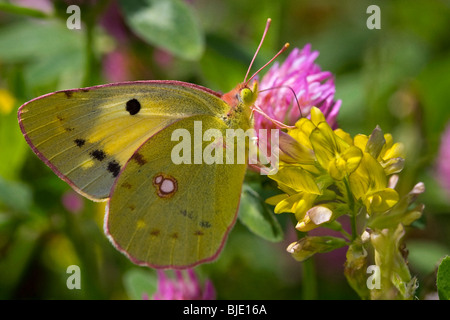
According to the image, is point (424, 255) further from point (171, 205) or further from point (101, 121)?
point (101, 121)

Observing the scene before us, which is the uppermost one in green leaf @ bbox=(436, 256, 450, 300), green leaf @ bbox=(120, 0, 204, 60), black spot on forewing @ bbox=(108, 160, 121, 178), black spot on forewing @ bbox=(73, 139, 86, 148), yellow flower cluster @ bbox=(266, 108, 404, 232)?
green leaf @ bbox=(120, 0, 204, 60)

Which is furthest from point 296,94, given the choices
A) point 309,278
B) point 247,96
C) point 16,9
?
point 16,9

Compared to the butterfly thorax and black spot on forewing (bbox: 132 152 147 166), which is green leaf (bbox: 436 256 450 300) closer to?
the butterfly thorax

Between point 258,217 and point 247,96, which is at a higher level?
point 247,96

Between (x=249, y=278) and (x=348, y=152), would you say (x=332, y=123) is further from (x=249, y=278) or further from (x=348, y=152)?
(x=249, y=278)

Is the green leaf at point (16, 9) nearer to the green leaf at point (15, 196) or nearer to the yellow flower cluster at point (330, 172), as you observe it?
the green leaf at point (15, 196)

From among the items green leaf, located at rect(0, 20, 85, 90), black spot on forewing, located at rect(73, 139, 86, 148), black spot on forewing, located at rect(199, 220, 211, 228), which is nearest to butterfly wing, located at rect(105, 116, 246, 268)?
black spot on forewing, located at rect(199, 220, 211, 228)

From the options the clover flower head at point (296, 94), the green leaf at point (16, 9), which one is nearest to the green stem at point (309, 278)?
the clover flower head at point (296, 94)
